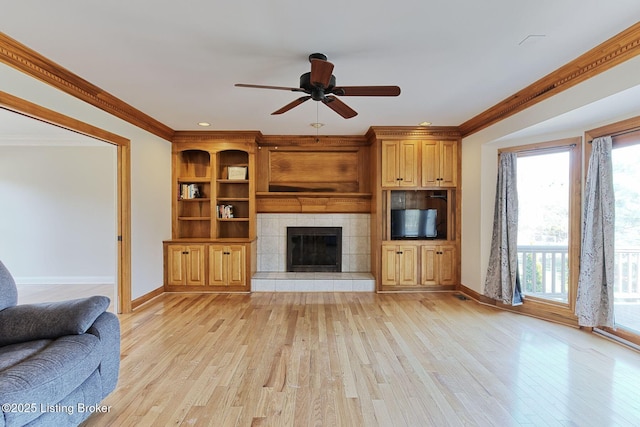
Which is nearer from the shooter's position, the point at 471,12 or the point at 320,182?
the point at 471,12

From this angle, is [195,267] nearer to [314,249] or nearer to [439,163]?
[314,249]

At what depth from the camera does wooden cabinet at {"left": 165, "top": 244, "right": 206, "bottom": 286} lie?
4.73m

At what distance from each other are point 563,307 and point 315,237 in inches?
141

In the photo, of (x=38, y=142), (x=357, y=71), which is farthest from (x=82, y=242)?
(x=357, y=71)

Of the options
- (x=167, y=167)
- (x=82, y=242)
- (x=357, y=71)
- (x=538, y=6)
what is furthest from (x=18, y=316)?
(x=82, y=242)

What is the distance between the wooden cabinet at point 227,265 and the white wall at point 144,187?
2.63 ft

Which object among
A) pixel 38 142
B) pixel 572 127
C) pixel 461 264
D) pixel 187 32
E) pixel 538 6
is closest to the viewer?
pixel 538 6

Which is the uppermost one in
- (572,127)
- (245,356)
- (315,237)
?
(572,127)

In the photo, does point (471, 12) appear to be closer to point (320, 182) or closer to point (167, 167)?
point (320, 182)

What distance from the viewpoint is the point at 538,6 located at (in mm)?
1812

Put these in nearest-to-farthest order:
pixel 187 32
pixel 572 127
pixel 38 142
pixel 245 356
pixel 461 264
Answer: pixel 187 32, pixel 245 356, pixel 572 127, pixel 461 264, pixel 38 142

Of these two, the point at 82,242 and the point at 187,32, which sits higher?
the point at 187,32

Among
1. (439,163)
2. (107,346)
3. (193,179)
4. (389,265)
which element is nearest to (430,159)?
(439,163)

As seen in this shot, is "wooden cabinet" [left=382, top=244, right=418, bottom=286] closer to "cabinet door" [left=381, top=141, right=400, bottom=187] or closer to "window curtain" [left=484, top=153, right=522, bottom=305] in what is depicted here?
"cabinet door" [left=381, top=141, right=400, bottom=187]
